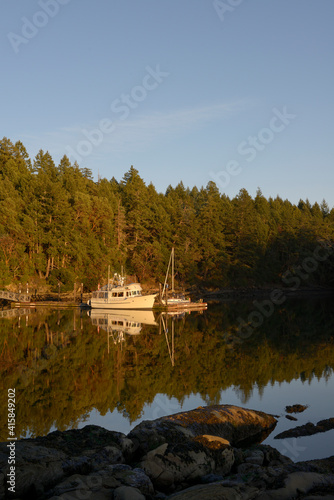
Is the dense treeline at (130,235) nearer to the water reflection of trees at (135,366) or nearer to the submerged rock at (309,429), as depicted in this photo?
the water reflection of trees at (135,366)

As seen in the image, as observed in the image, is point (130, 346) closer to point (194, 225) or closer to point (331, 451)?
point (331, 451)

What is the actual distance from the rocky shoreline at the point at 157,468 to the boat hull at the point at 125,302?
136ft

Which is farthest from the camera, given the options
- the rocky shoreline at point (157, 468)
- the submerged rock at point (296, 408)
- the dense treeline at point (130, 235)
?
the dense treeline at point (130, 235)

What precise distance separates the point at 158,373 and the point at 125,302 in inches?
1328

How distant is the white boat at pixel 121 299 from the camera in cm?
5306

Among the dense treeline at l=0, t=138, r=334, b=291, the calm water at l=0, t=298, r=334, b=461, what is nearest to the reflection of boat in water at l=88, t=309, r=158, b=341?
the calm water at l=0, t=298, r=334, b=461

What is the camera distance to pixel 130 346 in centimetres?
2788

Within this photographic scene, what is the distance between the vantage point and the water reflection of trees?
1552cm

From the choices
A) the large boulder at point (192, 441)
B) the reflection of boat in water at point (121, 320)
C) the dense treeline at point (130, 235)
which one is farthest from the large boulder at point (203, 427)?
the dense treeline at point (130, 235)

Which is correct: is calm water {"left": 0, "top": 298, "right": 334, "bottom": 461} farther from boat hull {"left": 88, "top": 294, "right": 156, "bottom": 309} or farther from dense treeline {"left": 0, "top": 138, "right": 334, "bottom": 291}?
dense treeline {"left": 0, "top": 138, "right": 334, "bottom": 291}

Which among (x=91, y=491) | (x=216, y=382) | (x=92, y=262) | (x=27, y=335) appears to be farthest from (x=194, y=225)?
(x=91, y=491)

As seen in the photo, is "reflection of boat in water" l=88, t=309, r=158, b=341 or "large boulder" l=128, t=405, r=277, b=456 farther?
"reflection of boat in water" l=88, t=309, r=158, b=341

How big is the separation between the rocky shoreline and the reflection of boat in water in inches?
829

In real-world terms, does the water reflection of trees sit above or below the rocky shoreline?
below
